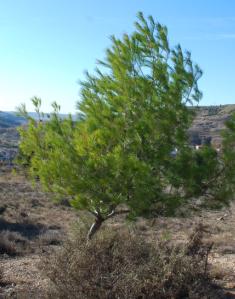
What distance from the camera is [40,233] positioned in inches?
847

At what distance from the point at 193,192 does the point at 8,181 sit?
35.6 meters

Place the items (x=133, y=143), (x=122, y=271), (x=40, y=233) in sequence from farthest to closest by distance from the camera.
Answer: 1. (x=40, y=233)
2. (x=133, y=143)
3. (x=122, y=271)

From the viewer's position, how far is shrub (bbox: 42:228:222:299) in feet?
22.5

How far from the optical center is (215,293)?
26.8 ft

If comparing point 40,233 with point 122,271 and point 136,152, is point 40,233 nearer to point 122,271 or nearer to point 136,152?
point 136,152

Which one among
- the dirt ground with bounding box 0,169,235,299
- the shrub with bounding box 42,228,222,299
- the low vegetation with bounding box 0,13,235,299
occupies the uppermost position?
the low vegetation with bounding box 0,13,235,299

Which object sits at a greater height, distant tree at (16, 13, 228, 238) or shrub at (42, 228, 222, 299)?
distant tree at (16, 13, 228, 238)

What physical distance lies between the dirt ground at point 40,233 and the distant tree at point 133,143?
1.10 metres

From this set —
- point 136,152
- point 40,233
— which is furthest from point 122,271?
point 40,233

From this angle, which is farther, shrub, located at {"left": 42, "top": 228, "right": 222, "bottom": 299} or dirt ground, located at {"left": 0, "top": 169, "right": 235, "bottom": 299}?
dirt ground, located at {"left": 0, "top": 169, "right": 235, "bottom": 299}

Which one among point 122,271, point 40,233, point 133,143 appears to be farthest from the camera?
point 40,233

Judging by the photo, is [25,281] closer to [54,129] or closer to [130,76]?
[54,129]

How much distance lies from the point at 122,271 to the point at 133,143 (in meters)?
3.01

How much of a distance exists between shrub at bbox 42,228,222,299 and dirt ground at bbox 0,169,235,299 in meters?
0.62
